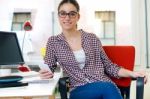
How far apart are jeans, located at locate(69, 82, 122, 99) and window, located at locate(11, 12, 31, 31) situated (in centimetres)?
135

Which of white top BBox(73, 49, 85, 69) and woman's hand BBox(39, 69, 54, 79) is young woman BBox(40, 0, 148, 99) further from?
woman's hand BBox(39, 69, 54, 79)

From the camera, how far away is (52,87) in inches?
60.3

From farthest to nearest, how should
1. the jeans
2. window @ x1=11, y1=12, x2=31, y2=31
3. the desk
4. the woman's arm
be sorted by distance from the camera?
window @ x1=11, y1=12, x2=31, y2=31 → the woman's arm → the jeans → the desk

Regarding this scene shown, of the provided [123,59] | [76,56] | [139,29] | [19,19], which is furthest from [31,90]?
[139,29]

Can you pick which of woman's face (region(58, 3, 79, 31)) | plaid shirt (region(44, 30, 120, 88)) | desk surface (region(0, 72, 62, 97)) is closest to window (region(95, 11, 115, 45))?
plaid shirt (region(44, 30, 120, 88))

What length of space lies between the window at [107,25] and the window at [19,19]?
0.76m

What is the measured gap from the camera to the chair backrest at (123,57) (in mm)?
2162

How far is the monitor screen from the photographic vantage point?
76.7 inches

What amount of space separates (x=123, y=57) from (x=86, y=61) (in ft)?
1.05

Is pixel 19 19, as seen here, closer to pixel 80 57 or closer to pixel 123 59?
pixel 80 57

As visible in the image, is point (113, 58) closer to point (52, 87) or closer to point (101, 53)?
point (101, 53)

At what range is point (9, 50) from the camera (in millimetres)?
1993

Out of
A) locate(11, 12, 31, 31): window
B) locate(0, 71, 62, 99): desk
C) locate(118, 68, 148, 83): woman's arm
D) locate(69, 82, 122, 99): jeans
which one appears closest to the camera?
locate(0, 71, 62, 99): desk

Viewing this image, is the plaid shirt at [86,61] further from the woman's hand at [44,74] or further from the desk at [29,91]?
the desk at [29,91]
